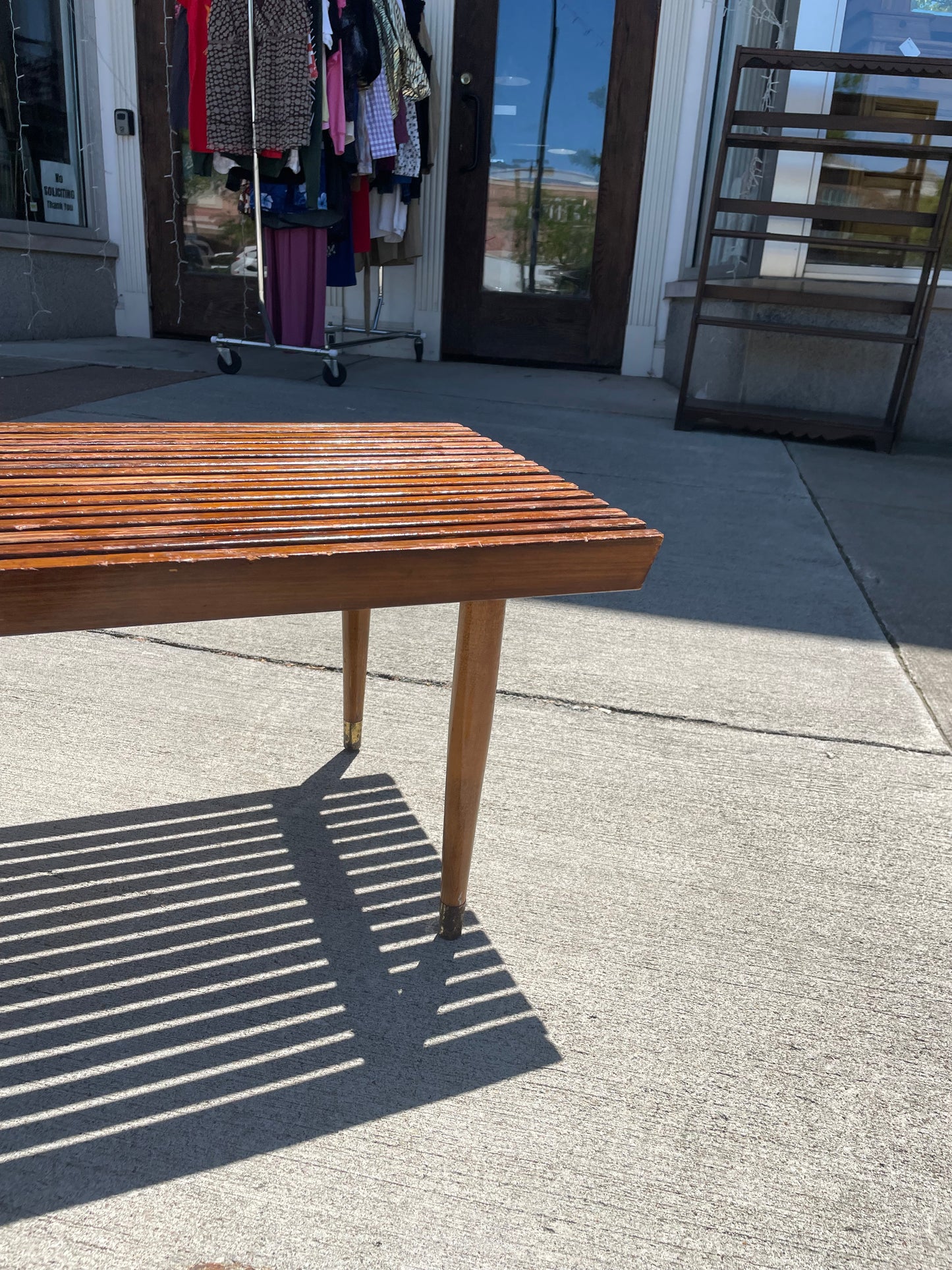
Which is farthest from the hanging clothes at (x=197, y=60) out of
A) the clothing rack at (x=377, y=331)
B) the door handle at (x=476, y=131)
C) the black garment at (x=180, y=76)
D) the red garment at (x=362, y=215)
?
the door handle at (x=476, y=131)

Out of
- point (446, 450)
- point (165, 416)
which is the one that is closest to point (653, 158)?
point (165, 416)

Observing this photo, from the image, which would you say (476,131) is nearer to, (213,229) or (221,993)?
(213,229)

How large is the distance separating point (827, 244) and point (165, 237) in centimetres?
423

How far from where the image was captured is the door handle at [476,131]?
5.72 metres

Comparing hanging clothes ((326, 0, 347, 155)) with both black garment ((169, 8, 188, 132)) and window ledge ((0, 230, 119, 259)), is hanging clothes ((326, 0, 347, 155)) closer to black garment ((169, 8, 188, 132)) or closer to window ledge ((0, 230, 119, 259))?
black garment ((169, 8, 188, 132))

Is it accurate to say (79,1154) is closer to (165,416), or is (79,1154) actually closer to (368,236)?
(165,416)

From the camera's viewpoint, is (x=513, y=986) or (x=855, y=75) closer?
(x=513, y=986)

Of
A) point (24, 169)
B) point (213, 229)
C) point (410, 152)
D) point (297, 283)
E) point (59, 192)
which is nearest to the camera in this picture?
point (297, 283)

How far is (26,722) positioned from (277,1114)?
3.11ft

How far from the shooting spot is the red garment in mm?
5223

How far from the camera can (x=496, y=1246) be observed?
842 mm

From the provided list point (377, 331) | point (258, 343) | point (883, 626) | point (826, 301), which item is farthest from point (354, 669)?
point (377, 331)

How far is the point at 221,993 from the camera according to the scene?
3.67 ft

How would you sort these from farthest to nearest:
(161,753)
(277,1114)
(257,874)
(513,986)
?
(161,753) < (257,874) < (513,986) < (277,1114)
